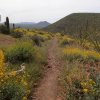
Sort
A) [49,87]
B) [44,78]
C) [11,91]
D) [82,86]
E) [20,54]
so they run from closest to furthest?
1. [11,91]
2. [82,86]
3. [49,87]
4. [44,78]
5. [20,54]

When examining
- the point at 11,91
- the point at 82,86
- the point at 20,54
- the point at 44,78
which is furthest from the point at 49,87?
the point at 20,54

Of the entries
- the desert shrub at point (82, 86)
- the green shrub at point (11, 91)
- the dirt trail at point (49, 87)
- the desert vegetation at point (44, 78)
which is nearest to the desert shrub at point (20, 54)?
the desert vegetation at point (44, 78)

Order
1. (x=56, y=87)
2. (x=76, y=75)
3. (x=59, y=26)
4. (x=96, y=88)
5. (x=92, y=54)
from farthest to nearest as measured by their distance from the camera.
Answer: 1. (x=59, y=26)
2. (x=92, y=54)
3. (x=56, y=87)
4. (x=76, y=75)
5. (x=96, y=88)

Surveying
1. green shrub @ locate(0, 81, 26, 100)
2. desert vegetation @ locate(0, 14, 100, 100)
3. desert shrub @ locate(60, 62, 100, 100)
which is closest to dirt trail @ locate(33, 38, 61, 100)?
desert vegetation @ locate(0, 14, 100, 100)

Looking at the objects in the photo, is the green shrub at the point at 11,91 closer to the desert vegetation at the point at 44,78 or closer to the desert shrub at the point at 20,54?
the desert vegetation at the point at 44,78

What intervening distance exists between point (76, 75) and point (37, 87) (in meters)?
1.64

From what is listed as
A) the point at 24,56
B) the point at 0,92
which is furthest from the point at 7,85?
the point at 24,56

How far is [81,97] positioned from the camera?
844 cm

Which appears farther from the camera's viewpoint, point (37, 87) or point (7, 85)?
point (37, 87)

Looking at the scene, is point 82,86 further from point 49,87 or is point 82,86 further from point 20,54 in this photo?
point 20,54

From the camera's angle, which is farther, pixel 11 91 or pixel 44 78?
pixel 44 78

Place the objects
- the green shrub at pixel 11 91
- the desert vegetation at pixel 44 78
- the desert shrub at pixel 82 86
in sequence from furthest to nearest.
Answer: the desert vegetation at pixel 44 78 < the green shrub at pixel 11 91 < the desert shrub at pixel 82 86

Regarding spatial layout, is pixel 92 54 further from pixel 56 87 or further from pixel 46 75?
pixel 56 87

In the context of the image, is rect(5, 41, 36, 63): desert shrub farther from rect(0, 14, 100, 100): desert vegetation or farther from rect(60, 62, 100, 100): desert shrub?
rect(60, 62, 100, 100): desert shrub
